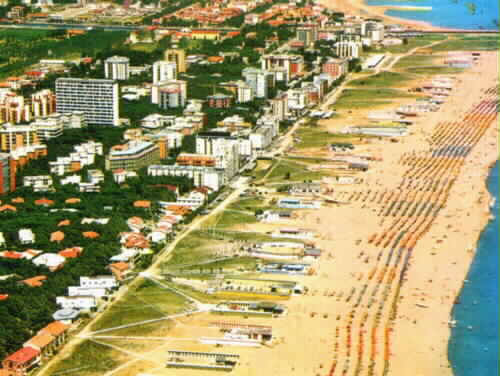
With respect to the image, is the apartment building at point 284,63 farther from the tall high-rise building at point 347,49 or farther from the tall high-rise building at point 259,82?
the tall high-rise building at point 347,49

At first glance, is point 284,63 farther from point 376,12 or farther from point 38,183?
point 376,12

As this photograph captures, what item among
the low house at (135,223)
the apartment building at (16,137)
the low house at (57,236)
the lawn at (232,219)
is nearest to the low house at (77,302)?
the low house at (57,236)

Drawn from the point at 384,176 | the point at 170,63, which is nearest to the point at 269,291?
the point at 384,176

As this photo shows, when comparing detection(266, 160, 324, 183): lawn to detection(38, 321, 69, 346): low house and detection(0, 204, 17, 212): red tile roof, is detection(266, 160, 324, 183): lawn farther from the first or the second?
detection(38, 321, 69, 346): low house

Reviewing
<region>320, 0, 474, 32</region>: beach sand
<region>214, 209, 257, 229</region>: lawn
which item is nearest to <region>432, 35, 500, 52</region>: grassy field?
<region>320, 0, 474, 32</region>: beach sand

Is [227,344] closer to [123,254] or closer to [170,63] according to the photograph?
[123,254]

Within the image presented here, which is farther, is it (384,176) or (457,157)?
(457,157)
